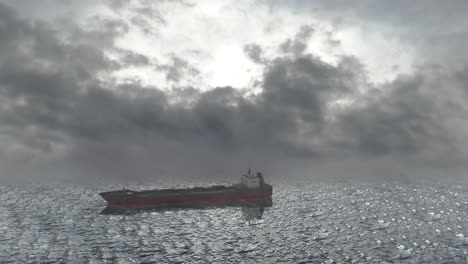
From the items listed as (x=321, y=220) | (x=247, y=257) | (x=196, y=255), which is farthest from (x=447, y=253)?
(x=196, y=255)

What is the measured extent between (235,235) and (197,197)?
105 ft

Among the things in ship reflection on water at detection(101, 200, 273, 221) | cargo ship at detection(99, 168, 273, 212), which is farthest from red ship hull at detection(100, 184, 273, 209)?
ship reflection on water at detection(101, 200, 273, 221)

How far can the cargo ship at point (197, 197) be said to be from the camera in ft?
312

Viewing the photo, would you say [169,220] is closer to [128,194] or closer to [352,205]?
[128,194]

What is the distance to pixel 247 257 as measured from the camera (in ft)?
186

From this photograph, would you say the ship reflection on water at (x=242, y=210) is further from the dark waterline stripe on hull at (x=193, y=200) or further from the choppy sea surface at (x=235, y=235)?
the choppy sea surface at (x=235, y=235)

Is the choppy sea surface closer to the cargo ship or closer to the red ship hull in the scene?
the cargo ship

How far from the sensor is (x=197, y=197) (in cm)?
10006

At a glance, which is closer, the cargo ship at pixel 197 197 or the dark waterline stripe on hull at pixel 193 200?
the cargo ship at pixel 197 197

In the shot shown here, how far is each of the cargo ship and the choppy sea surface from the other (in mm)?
5699

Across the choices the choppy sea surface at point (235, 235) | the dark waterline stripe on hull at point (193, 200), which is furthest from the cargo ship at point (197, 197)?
the choppy sea surface at point (235, 235)

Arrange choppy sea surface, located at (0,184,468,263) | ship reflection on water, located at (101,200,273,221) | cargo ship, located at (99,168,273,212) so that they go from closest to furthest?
choppy sea surface, located at (0,184,468,263)
ship reflection on water, located at (101,200,273,221)
cargo ship, located at (99,168,273,212)

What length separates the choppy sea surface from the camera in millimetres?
56750

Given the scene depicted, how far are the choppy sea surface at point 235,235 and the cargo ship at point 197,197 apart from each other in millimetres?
5699
